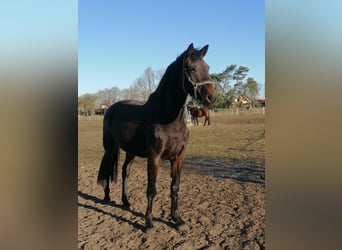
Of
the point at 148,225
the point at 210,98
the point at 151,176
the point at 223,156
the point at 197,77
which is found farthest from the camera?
the point at 223,156

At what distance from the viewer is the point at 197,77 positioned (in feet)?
8.24

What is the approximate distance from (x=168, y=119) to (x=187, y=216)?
4.72 ft

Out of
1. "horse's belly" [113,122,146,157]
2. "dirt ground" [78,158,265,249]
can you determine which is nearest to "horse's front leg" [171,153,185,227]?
"dirt ground" [78,158,265,249]

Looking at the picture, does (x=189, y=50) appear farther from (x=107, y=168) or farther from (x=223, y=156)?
(x=223, y=156)

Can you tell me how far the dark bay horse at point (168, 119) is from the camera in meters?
2.54

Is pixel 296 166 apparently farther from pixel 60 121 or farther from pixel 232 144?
pixel 232 144

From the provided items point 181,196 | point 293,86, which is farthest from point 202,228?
point 293,86

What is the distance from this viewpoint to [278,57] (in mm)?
936

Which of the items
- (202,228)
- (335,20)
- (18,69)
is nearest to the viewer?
(335,20)

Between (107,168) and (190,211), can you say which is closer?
(190,211)

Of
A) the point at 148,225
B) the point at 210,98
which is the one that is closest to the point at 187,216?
the point at 148,225

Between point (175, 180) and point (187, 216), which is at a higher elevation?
point (175, 180)

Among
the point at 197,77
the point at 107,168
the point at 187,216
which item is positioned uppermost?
the point at 197,77

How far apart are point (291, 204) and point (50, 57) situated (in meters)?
1.13
